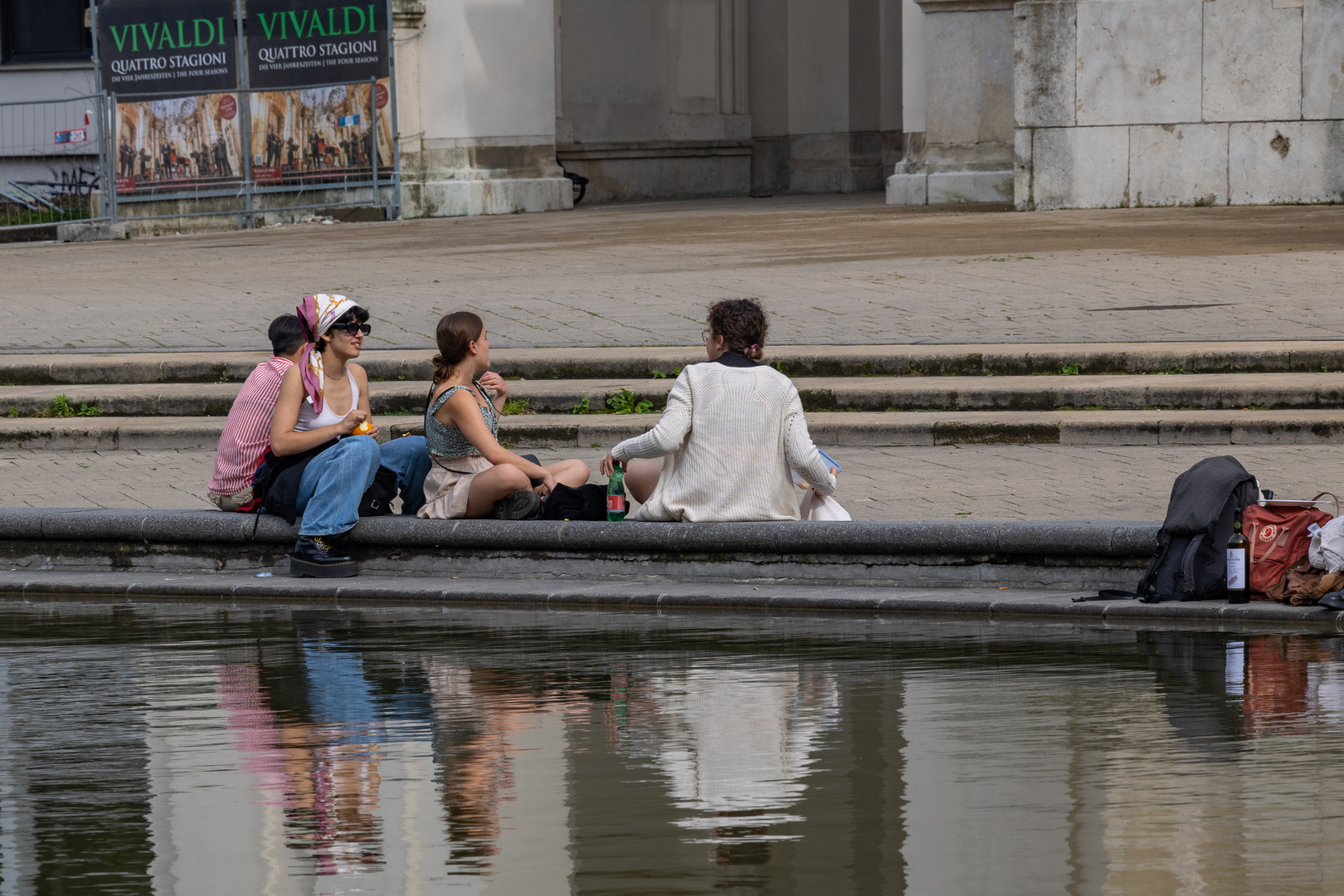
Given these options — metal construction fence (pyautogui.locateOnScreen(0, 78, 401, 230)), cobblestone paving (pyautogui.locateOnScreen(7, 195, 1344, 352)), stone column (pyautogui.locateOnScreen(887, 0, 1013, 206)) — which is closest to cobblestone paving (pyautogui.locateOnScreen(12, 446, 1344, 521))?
cobblestone paving (pyautogui.locateOnScreen(7, 195, 1344, 352))

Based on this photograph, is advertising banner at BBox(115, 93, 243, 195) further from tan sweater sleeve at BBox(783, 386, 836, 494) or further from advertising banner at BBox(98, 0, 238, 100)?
tan sweater sleeve at BBox(783, 386, 836, 494)

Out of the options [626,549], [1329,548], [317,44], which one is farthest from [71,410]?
[317,44]

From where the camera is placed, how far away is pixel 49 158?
3047 centimetres

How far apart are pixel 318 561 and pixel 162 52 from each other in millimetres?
18262

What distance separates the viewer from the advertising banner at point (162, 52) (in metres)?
24.7

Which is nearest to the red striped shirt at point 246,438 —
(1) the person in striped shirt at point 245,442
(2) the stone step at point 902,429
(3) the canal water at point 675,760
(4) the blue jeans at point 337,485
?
(1) the person in striped shirt at point 245,442

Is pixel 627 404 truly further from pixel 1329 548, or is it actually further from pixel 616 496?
pixel 1329 548

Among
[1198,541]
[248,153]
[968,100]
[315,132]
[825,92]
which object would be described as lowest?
[1198,541]

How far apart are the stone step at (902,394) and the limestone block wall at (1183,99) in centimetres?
916

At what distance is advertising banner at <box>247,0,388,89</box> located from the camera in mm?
24766

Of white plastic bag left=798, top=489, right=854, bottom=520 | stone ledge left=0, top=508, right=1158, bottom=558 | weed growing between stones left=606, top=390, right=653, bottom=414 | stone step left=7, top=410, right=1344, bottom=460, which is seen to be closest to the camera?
stone ledge left=0, top=508, right=1158, bottom=558

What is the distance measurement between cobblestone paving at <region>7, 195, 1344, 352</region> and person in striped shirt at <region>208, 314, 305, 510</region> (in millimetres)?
4724

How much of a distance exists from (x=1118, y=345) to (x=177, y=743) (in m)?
7.51

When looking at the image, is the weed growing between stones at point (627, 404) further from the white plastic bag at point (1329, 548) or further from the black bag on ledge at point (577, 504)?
the white plastic bag at point (1329, 548)
